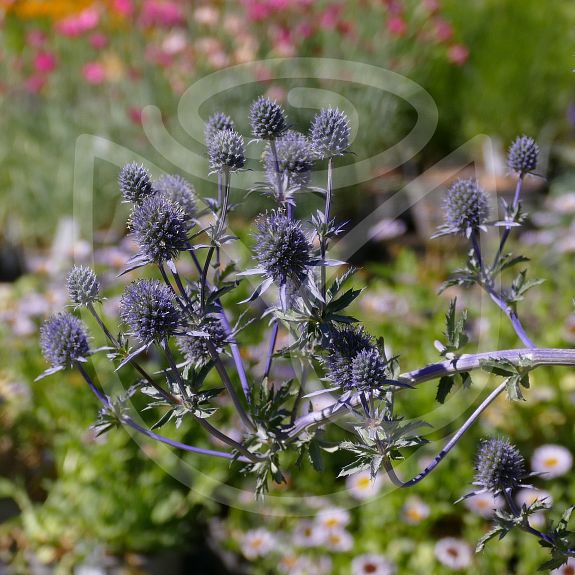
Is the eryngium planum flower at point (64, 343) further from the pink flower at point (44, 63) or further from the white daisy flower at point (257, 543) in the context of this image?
the pink flower at point (44, 63)

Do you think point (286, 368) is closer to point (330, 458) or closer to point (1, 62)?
point (330, 458)

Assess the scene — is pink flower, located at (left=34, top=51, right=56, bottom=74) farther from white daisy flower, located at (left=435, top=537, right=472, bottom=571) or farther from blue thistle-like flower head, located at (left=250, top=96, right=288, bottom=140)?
blue thistle-like flower head, located at (left=250, top=96, right=288, bottom=140)

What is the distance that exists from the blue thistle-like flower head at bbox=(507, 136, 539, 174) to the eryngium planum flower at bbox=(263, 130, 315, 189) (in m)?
0.36

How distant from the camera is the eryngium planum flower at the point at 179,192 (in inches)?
45.6

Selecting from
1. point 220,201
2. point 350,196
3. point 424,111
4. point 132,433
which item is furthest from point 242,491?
point 424,111

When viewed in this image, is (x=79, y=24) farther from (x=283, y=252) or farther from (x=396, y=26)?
(x=283, y=252)

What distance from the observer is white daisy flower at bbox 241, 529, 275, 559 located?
8.23 feet

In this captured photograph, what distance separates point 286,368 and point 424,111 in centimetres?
416

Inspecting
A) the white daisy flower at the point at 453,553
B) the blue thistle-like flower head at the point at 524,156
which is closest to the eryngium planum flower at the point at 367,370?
the blue thistle-like flower head at the point at 524,156

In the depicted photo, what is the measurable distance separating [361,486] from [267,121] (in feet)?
5.74

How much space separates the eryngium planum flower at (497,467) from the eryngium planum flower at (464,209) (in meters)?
0.34

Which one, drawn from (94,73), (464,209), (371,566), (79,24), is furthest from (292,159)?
(79,24)

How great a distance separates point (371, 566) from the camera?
2.37 metres

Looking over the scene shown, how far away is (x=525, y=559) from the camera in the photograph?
2314 millimetres
